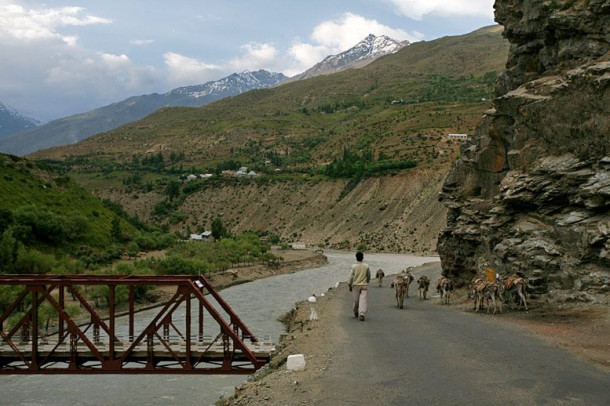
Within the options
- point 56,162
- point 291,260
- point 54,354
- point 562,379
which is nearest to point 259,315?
point 54,354

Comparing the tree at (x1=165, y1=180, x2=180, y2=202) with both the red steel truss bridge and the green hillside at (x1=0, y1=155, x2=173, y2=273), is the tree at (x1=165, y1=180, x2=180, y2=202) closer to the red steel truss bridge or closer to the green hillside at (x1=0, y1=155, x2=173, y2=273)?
the green hillside at (x1=0, y1=155, x2=173, y2=273)

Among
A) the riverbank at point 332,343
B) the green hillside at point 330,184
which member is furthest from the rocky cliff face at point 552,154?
the green hillside at point 330,184

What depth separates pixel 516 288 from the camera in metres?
24.0

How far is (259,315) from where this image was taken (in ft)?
144

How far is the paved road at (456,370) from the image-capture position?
36.6ft

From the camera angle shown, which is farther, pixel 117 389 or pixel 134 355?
pixel 117 389

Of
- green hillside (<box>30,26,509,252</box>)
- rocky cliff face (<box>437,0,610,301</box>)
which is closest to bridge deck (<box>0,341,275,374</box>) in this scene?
rocky cliff face (<box>437,0,610,301</box>)


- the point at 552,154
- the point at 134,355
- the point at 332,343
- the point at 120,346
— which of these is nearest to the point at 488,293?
the point at 552,154

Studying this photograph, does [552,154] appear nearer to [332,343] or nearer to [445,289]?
[445,289]

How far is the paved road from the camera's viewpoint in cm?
1115

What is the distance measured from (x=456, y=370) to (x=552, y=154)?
51.0 ft

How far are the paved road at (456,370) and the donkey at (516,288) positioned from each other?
14.1 feet

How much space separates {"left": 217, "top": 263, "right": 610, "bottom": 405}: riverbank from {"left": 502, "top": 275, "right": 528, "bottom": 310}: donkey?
0.46m

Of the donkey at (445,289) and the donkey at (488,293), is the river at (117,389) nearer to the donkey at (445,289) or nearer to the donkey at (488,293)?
the donkey at (488,293)
